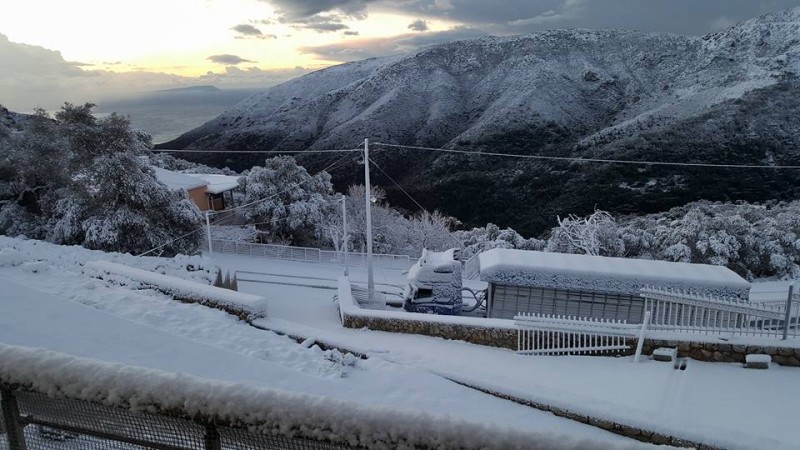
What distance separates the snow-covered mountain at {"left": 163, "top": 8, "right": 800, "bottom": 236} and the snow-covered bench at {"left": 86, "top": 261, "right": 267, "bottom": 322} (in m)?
27.9

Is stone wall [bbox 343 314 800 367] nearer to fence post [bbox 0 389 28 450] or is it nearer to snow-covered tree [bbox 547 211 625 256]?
fence post [bbox 0 389 28 450]

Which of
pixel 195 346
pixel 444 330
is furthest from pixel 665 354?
pixel 195 346

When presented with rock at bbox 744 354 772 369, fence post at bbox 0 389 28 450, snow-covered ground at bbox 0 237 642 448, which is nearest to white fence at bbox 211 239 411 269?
snow-covered ground at bbox 0 237 642 448

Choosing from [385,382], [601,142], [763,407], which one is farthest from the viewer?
Answer: [601,142]

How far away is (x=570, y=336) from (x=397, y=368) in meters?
3.86

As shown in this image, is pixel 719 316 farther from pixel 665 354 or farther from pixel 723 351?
pixel 665 354

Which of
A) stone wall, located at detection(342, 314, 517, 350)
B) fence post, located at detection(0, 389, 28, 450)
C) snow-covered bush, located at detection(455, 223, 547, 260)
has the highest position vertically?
fence post, located at detection(0, 389, 28, 450)

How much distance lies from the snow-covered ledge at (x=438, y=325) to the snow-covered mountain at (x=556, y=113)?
1038 inches

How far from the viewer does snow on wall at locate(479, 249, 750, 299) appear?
11859mm

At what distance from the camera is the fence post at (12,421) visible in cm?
192

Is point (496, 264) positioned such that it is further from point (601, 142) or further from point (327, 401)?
Answer: point (601, 142)

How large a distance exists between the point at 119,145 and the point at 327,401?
2103 centimetres

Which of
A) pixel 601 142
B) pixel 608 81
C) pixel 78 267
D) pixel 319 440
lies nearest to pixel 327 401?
pixel 319 440

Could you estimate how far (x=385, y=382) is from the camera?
895 centimetres
